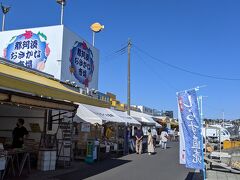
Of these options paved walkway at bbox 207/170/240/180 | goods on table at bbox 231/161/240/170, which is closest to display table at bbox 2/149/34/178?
paved walkway at bbox 207/170/240/180

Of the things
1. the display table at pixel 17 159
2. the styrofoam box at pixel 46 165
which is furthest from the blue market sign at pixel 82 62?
the display table at pixel 17 159

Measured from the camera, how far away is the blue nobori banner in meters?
10.3

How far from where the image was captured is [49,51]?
20688 millimetres

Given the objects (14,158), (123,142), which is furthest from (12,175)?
(123,142)

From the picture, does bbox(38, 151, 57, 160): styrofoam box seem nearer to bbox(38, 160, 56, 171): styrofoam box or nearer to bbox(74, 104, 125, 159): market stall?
bbox(38, 160, 56, 171): styrofoam box

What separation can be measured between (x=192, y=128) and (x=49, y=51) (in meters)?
12.3

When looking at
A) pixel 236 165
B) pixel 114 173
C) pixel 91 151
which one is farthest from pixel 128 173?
pixel 236 165

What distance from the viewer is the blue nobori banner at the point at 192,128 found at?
10.3 meters

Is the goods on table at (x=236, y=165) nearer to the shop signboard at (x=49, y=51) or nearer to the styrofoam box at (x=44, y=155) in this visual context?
the styrofoam box at (x=44, y=155)

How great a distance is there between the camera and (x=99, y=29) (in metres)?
26.2

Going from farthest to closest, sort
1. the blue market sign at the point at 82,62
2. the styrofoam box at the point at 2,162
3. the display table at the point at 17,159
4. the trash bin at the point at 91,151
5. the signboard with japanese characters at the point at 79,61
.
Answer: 1. the blue market sign at the point at 82,62
2. the signboard with japanese characters at the point at 79,61
3. the trash bin at the point at 91,151
4. the display table at the point at 17,159
5. the styrofoam box at the point at 2,162

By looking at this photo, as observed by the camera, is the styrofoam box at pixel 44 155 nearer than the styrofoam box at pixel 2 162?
No

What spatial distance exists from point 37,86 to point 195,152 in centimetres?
514

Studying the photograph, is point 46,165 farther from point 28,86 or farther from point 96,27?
point 96,27
